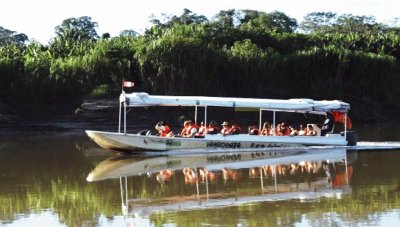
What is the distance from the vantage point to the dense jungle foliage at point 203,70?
139ft

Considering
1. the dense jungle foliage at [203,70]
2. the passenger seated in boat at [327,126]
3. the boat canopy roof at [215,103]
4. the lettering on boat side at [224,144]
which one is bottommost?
the lettering on boat side at [224,144]

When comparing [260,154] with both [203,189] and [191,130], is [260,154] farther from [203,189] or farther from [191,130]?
[203,189]

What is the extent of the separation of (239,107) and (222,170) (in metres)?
4.93

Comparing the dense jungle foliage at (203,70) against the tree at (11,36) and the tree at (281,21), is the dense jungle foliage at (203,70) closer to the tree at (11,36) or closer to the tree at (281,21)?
the tree at (281,21)

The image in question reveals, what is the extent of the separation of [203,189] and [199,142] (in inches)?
292

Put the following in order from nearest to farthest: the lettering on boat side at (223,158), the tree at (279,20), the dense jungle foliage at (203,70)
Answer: the lettering on boat side at (223,158) < the dense jungle foliage at (203,70) < the tree at (279,20)

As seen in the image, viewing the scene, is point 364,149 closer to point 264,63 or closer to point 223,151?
point 223,151

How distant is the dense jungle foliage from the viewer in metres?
42.3

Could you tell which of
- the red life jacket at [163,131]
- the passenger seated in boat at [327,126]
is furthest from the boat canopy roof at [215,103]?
the red life jacket at [163,131]

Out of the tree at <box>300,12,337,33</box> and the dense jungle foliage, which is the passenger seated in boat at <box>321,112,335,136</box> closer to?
the dense jungle foliage

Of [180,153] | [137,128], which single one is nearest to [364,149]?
[180,153]

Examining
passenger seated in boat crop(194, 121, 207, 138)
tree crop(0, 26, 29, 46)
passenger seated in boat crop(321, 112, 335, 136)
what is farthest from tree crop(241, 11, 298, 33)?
passenger seated in boat crop(194, 121, 207, 138)

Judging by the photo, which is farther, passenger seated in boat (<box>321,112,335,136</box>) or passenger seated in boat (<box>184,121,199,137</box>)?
passenger seated in boat (<box>321,112,335,136</box>)

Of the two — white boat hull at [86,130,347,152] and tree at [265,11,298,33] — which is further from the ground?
tree at [265,11,298,33]
